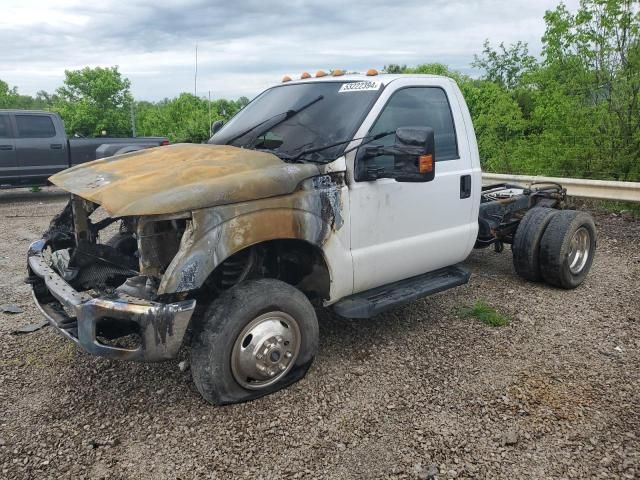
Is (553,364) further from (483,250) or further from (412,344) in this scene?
(483,250)

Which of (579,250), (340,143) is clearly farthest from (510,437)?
(579,250)

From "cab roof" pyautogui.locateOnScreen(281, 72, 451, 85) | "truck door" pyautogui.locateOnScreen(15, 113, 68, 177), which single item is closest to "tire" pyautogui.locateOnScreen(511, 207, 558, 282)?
"cab roof" pyautogui.locateOnScreen(281, 72, 451, 85)

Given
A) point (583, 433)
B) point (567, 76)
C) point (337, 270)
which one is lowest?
point (583, 433)

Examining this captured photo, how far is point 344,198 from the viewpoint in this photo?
378 cm

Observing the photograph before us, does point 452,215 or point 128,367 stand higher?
point 452,215

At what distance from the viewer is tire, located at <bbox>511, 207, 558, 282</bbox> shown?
5.61 metres

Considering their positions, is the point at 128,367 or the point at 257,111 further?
the point at 257,111

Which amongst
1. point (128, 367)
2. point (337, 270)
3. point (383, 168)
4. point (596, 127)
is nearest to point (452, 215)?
point (383, 168)

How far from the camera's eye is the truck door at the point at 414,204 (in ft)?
13.0

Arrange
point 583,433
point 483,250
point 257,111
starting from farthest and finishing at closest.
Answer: point 483,250 → point 257,111 → point 583,433

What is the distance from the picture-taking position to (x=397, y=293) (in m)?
4.26

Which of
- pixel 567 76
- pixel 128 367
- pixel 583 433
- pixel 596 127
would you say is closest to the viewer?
pixel 583 433

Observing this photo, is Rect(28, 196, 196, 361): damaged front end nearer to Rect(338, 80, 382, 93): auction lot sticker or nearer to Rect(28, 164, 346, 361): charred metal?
Rect(28, 164, 346, 361): charred metal

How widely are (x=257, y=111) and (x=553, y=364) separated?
10.0 ft
